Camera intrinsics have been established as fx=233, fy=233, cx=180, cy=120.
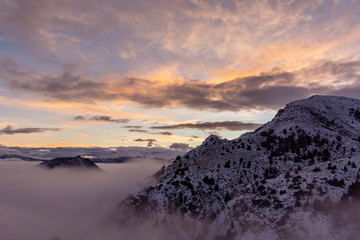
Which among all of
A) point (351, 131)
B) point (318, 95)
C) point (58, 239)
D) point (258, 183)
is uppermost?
point (318, 95)

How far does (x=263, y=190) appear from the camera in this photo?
150 feet

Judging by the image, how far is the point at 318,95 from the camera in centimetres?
11206

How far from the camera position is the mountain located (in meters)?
36.8

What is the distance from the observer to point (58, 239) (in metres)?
58.5

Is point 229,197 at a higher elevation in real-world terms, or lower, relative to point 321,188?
lower

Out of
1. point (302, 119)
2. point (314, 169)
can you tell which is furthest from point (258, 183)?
point (302, 119)

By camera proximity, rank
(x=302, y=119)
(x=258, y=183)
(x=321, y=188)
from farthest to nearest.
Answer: (x=302, y=119)
(x=258, y=183)
(x=321, y=188)

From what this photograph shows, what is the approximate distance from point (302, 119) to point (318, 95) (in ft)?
143

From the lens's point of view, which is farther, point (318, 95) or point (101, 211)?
point (318, 95)

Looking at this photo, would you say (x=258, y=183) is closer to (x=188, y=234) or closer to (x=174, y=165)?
(x=188, y=234)

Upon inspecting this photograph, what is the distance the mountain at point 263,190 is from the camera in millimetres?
36781

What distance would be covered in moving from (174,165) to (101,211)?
23676mm

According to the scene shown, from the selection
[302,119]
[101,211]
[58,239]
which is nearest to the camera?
[58,239]

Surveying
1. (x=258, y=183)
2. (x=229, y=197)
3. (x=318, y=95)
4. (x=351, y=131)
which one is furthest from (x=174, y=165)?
(x=318, y=95)
